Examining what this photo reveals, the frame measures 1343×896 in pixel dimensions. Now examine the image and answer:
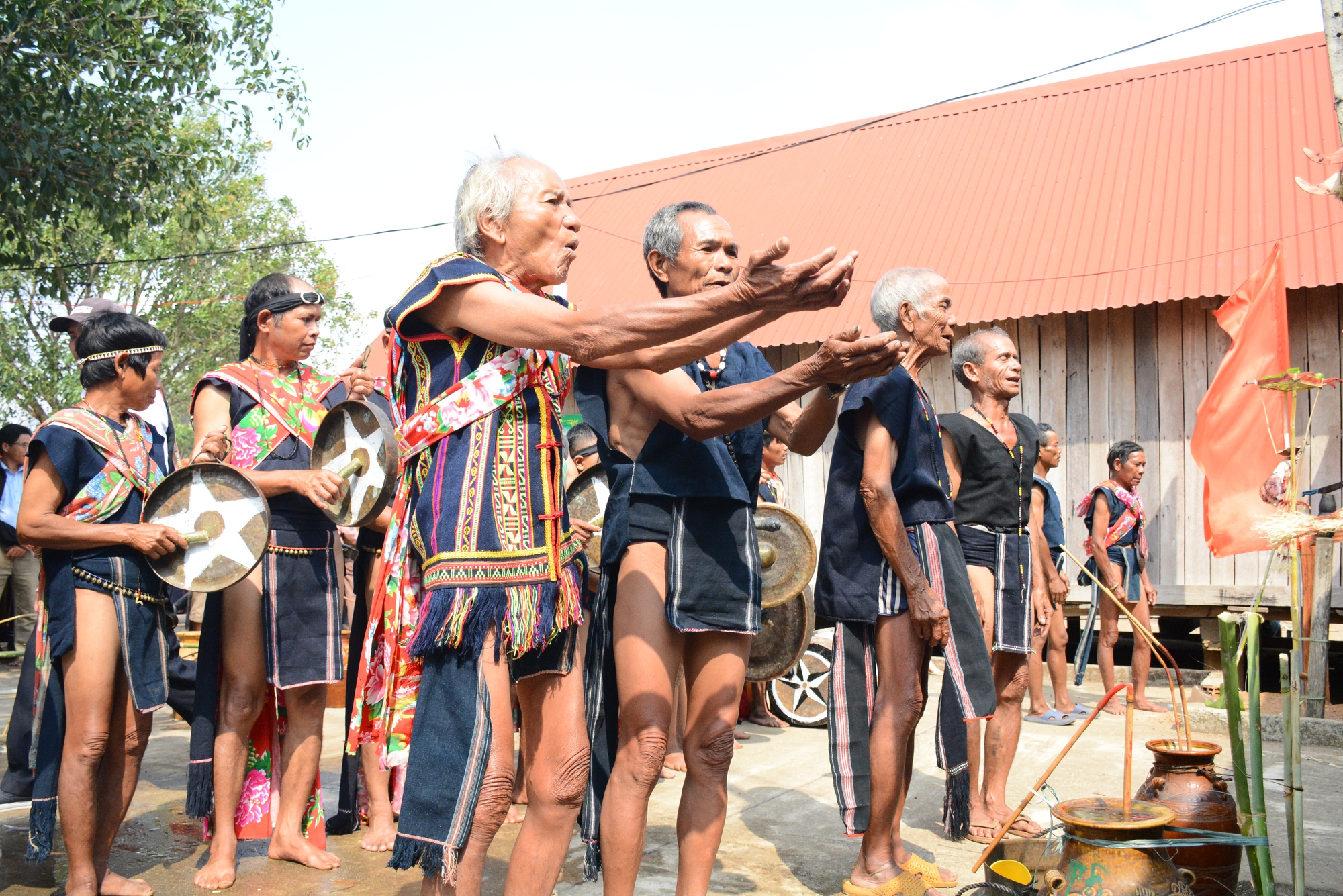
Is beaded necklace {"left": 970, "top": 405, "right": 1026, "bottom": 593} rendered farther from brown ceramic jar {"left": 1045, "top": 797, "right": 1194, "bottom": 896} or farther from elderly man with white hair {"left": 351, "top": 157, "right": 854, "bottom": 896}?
elderly man with white hair {"left": 351, "top": 157, "right": 854, "bottom": 896}

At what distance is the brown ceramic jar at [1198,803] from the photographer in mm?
3234

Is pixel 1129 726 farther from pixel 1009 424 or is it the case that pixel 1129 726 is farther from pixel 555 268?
pixel 1009 424

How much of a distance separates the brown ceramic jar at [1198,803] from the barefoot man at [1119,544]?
5045 millimetres

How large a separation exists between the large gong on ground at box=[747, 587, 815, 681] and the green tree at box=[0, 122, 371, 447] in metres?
15.5

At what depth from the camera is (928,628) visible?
3.73m

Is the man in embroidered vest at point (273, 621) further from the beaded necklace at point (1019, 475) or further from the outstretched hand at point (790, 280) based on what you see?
the beaded necklace at point (1019, 475)

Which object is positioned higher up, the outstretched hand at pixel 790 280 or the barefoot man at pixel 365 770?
the outstretched hand at pixel 790 280

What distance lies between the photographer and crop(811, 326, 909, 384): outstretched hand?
2.55 meters

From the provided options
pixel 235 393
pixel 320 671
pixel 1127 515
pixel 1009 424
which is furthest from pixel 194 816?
pixel 1127 515

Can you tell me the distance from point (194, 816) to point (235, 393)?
157cm

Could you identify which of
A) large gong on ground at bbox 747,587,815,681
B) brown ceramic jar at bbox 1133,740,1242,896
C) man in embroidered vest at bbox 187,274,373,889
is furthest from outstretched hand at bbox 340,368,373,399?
brown ceramic jar at bbox 1133,740,1242,896

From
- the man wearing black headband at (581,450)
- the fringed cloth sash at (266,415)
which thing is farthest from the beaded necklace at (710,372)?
the man wearing black headband at (581,450)

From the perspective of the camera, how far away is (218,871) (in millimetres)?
3891

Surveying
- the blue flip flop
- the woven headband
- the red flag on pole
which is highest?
the red flag on pole
